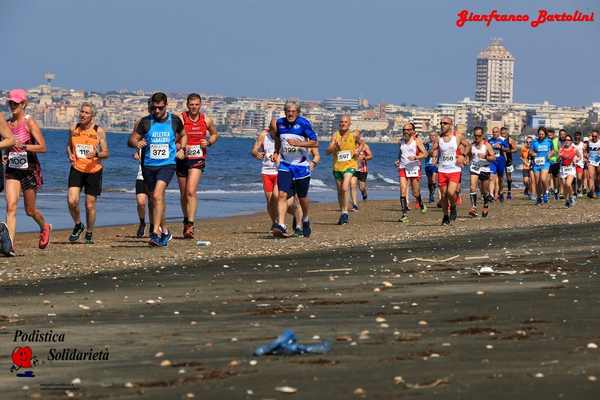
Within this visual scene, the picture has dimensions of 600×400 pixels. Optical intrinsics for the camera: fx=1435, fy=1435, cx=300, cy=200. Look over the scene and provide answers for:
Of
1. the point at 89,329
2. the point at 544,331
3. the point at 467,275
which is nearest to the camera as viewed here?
the point at 544,331

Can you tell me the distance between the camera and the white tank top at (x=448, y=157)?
21.5 m

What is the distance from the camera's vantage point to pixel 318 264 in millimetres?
14117

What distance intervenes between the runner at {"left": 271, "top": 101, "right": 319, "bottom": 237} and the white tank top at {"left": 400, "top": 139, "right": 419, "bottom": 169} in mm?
8145

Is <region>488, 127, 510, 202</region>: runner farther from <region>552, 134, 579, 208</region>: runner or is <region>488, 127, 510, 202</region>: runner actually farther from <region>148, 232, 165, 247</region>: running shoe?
<region>148, 232, 165, 247</region>: running shoe

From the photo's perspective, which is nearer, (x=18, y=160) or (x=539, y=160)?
(x=18, y=160)

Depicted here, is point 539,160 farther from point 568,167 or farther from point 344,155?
point 344,155

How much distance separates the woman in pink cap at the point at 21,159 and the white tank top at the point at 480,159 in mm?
13068

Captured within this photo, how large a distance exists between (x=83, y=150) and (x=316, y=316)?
8.13 metres

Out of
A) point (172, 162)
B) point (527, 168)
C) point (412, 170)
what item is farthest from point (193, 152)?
point (527, 168)

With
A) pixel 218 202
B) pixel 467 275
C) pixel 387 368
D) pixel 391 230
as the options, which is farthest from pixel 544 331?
pixel 218 202

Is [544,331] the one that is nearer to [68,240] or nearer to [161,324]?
[161,324]

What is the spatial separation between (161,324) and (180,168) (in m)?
8.57

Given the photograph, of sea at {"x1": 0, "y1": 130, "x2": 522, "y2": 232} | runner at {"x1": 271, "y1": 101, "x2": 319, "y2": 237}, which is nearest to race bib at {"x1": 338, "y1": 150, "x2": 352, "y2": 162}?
runner at {"x1": 271, "y1": 101, "x2": 319, "y2": 237}

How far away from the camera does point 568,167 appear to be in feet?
102
